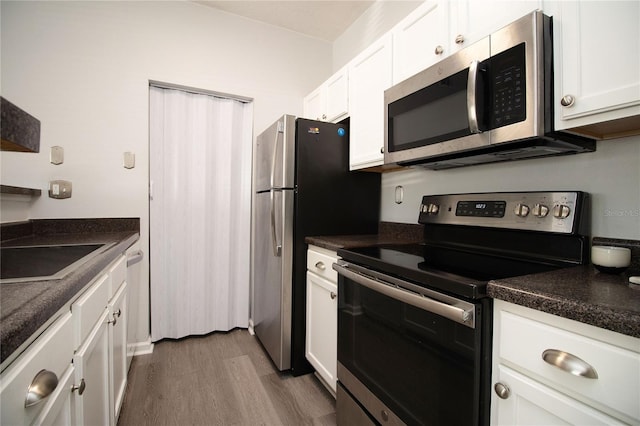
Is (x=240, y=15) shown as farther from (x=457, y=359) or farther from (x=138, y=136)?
(x=457, y=359)

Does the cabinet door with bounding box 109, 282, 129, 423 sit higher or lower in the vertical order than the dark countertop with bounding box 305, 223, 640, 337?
lower

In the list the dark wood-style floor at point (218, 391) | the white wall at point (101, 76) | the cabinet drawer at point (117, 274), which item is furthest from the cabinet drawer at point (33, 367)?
the white wall at point (101, 76)

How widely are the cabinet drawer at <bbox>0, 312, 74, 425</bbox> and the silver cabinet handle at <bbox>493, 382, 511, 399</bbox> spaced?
1008 millimetres

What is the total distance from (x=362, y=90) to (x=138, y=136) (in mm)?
1677

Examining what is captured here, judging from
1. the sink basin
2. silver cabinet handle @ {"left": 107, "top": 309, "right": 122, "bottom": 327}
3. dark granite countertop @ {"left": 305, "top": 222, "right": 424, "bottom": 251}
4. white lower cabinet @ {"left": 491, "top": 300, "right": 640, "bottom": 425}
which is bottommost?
silver cabinet handle @ {"left": 107, "top": 309, "right": 122, "bottom": 327}

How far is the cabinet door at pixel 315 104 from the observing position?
240 cm

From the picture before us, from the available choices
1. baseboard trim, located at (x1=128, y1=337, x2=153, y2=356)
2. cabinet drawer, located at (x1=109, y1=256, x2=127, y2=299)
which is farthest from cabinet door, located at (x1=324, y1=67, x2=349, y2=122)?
baseboard trim, located at (x1=128, y1=337, x2=153, y2=356)

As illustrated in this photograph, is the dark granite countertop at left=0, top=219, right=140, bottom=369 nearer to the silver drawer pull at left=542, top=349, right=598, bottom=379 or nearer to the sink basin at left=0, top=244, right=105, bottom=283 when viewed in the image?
the sink basin at left=0, top=244, right=105, bottom=283

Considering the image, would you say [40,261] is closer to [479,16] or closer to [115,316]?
[115,316]

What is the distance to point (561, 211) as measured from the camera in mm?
1086

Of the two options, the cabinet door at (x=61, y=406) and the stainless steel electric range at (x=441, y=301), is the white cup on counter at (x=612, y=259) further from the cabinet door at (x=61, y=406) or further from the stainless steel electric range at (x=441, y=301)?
the cabinet door at (x=61, y=406)

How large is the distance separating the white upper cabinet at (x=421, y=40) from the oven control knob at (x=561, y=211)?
770 millimetres

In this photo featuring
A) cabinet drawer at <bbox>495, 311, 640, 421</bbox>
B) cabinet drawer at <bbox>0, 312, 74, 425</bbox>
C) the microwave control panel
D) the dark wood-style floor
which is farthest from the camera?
the dark wood-style floor

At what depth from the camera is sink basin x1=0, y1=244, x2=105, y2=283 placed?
78 cm
